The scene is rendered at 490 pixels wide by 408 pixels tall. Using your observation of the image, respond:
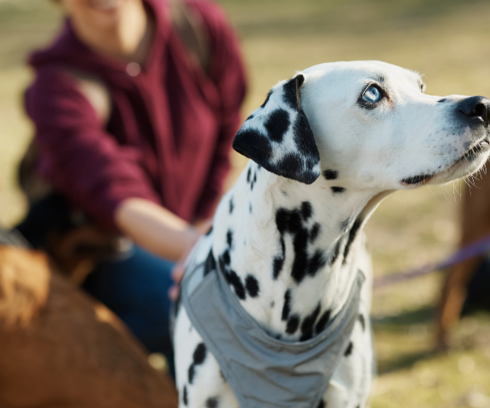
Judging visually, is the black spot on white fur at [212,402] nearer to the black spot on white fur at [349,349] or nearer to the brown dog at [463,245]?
the black spot on white fur at [349,349]

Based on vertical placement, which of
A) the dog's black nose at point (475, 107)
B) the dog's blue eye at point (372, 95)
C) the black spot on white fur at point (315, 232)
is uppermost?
the dog's black nose at point (475, 107)

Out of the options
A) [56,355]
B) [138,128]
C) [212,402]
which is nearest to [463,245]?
[138,128]

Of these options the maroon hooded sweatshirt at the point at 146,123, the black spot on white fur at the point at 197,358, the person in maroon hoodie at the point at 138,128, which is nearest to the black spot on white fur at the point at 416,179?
the black spot on white fur at the point at 197,358

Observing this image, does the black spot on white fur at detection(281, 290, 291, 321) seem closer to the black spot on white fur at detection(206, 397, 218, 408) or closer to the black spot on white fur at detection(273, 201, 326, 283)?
the black spot on white fur at detection(273, 201, 326, 283)

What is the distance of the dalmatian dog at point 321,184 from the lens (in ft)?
4.63

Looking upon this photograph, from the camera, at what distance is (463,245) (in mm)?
3264

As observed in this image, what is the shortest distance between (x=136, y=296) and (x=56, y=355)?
60cm

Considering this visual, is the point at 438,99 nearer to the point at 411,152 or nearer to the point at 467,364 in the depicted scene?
the point at 411,152

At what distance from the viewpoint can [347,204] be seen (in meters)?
1.53

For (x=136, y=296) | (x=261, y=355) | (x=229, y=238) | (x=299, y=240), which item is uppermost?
(x=299, y=240)

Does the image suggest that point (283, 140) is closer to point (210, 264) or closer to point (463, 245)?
point (210, 264)

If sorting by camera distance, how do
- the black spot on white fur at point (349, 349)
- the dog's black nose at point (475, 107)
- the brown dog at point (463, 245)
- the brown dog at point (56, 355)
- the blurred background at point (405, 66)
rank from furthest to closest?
the blurred background at point (405, 66)
the brown dog at point (463, 245)
the brown dog at point (56, 355)
the black spot on white fur at point (349, 349)
the dog's black nose at point (475, 107)

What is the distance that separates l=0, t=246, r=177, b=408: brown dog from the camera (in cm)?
205

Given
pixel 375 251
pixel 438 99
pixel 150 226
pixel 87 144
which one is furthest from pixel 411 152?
pixel 375 251
